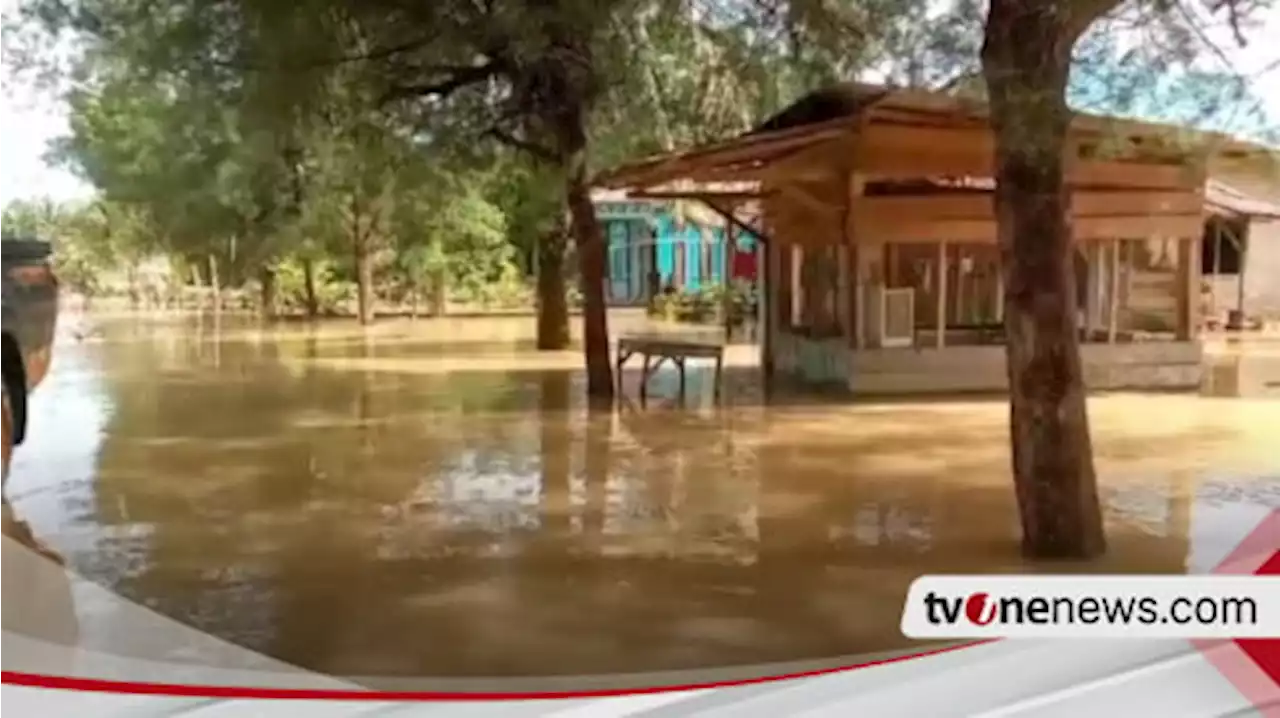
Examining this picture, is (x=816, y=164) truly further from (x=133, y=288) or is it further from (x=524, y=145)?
(x=133, y=288)

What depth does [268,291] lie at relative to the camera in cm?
177

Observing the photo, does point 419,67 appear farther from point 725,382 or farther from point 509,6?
point 725,382

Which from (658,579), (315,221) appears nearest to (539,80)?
(315,221)

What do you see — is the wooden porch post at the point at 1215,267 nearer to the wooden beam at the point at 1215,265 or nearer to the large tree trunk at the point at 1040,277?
the wooden beam at the point at 1215,265

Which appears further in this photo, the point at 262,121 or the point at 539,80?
the point at 539,80

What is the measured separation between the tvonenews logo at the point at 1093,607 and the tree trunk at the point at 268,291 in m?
0.91

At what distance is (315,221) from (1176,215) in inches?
47.7

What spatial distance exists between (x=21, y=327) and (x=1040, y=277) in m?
1.29

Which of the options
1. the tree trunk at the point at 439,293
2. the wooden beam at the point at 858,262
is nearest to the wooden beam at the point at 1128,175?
the wooden beam at the point at 858,262

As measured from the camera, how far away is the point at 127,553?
153 cm

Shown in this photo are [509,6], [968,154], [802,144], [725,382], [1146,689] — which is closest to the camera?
[1146,689]

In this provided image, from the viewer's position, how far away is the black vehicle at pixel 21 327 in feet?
4.69

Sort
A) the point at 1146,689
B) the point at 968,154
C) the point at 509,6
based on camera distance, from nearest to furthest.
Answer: the point at 1146,689 → the point at 509,6 → the point at 968,154

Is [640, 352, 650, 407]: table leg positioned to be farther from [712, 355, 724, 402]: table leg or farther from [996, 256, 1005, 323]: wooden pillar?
[996, 256, 1005, 323]: wooden pillar
